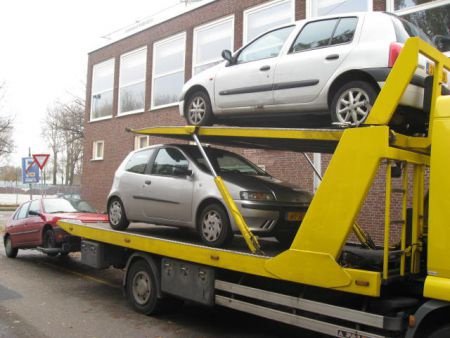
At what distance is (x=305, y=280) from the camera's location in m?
4.64

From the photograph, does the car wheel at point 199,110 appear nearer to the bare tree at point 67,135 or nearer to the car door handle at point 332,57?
the car door handle at point 332,57

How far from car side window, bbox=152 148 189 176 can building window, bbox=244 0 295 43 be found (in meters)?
9.11

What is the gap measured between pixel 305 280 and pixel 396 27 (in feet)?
9.42

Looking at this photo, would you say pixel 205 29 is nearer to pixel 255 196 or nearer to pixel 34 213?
pixel 34 213

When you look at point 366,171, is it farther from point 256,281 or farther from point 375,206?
point 375,206

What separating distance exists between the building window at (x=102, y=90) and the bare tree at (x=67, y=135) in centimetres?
1988

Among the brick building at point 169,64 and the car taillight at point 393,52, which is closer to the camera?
the car taillight at point 393,52

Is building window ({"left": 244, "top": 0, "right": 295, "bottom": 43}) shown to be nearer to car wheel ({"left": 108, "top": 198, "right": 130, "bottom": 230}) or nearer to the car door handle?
car wheel ({"left": 108, "top": 198, "right": 130, "bottom": 230})

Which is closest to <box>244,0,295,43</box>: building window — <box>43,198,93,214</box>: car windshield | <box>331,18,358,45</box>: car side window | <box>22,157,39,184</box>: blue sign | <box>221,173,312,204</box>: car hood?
<box>43,198,93,214</box>: car windshield

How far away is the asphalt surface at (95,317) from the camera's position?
626 cm

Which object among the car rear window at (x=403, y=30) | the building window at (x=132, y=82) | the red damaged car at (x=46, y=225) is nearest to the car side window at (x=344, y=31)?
the car rear window at (x=403, y=30)

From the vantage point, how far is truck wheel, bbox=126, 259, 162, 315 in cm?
695

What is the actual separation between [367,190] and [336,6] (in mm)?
10949

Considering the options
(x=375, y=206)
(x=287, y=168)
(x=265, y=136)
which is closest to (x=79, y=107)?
(x=287, y=168)
